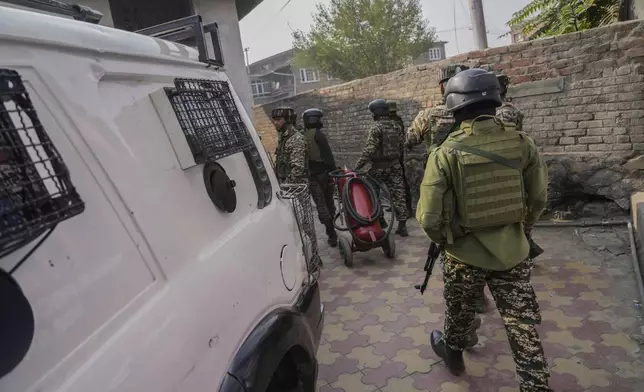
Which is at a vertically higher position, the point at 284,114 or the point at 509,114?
the point at 284,114

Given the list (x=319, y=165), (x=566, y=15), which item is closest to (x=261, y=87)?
(x=566, y=15)

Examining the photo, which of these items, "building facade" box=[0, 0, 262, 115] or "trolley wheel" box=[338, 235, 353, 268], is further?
"building facade" box=[0, 0, 262, 115]

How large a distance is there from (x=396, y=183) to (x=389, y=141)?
0.58 m

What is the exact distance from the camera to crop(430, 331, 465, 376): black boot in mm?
2667

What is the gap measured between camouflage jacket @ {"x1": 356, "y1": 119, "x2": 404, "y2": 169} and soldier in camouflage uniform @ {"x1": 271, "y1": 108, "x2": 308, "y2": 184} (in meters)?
0.77

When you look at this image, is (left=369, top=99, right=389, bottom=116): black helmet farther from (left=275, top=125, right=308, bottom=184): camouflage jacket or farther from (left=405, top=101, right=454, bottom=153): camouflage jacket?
(left=405, top=101, right=454, bottom=153): camouflage jacket

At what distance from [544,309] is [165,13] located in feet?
21.3

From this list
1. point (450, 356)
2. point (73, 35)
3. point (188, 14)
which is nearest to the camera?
point (73, 35)

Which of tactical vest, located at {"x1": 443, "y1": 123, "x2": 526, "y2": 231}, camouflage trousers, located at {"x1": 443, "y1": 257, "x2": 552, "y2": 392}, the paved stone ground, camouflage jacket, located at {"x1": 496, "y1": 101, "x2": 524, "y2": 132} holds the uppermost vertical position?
camouflage jacket, located at {"x1": 496, "y1": 101, "x2": 524, "y2": 132}

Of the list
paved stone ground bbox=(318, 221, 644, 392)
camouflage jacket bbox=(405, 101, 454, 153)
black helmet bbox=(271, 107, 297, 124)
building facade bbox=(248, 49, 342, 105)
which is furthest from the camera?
building facade bbox=(248, 49, 342, 105)

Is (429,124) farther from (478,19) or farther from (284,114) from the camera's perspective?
(478,19)

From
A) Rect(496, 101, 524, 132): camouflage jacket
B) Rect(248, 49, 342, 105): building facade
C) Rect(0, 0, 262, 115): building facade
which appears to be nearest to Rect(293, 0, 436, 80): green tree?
Rect(248, 49, 342, 105): building facade

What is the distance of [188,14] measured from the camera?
6.87 m

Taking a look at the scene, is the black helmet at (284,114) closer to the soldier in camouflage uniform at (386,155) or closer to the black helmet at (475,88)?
the soldier in camouflage uniform at (386,155)
